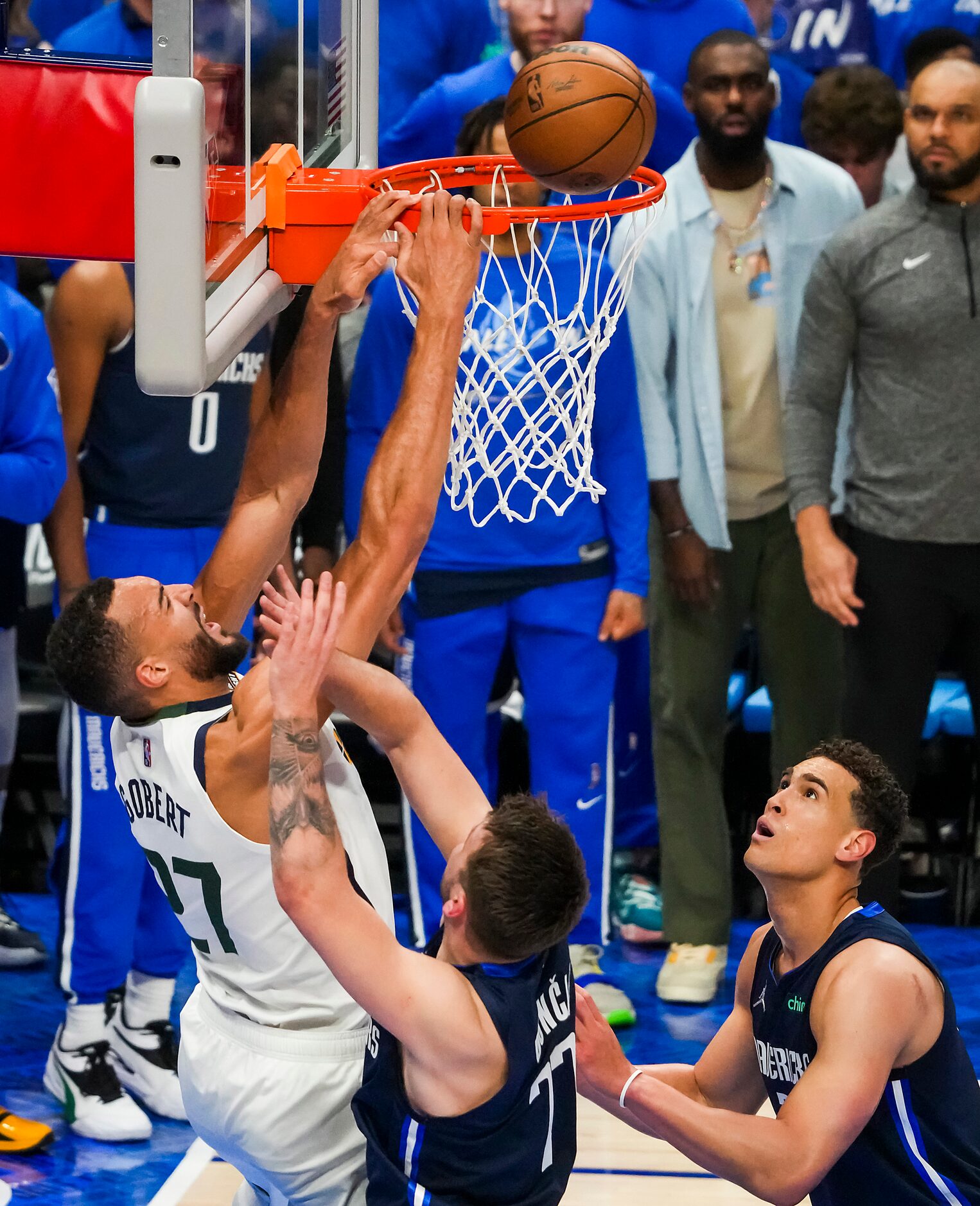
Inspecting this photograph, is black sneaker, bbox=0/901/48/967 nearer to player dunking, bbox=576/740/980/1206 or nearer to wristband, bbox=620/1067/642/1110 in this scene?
player dunking, bbox=576/740/980/1206

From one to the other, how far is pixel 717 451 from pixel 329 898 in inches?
110

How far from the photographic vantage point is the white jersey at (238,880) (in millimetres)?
2961

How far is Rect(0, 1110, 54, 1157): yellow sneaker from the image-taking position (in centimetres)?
416

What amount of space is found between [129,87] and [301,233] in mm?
422

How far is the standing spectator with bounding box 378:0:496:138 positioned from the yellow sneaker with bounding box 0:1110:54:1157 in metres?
3.51

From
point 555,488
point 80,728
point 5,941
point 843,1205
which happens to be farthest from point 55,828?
point 843,1205

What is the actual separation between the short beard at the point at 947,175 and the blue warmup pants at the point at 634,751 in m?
1.72

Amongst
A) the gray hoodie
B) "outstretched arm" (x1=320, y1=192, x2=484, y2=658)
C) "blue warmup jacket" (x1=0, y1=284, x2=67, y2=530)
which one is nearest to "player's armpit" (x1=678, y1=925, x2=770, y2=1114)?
"outstretched arm" (x1=320, y1=192, x2=484, y2=658)

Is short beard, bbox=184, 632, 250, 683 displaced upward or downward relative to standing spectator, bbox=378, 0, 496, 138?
downward

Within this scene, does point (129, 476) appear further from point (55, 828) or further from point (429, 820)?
point (429, 820)

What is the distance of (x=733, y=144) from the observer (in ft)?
16.3

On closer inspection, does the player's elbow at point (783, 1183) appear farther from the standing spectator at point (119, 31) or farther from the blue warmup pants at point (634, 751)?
the standing spectator at point (119, 31)

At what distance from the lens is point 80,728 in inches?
176

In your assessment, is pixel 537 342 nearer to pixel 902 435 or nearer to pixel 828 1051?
pixel 902 435
